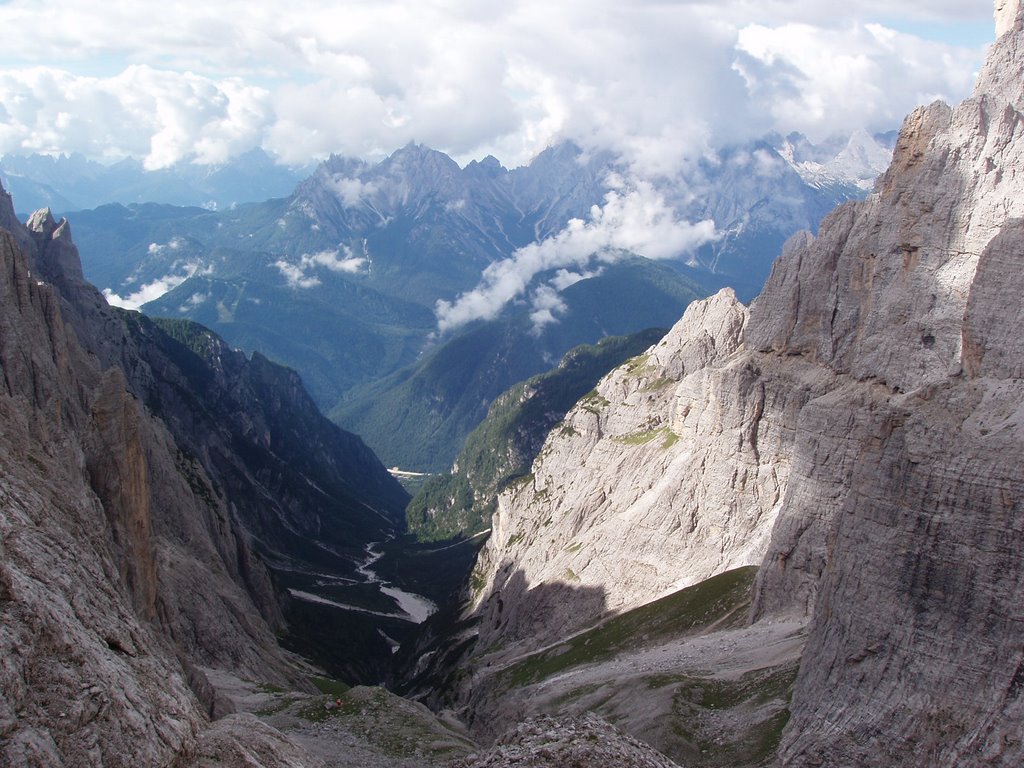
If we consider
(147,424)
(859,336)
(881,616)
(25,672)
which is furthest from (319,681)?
(25,672)

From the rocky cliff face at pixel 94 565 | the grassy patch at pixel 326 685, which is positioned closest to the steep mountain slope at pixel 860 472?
the grassy patch at pixel 326 685

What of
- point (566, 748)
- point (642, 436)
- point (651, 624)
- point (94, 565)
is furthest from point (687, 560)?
point (94, 565)

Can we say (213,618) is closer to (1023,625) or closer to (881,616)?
(881,616)

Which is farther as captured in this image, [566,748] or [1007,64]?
[1007,64]

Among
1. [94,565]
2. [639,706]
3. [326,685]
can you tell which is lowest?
[326,685]

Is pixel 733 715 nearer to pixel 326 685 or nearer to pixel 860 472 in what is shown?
pixel 860 472

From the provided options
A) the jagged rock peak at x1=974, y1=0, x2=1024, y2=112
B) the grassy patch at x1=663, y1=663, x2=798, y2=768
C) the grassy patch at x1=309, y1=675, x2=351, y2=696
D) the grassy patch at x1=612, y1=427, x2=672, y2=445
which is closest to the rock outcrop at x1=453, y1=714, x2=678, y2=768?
the grassy patch at x1=663, y1=663, x2=798, y2=768

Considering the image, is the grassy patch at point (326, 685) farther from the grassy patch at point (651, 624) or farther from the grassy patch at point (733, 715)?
the grassy patch at point (733, 715)
